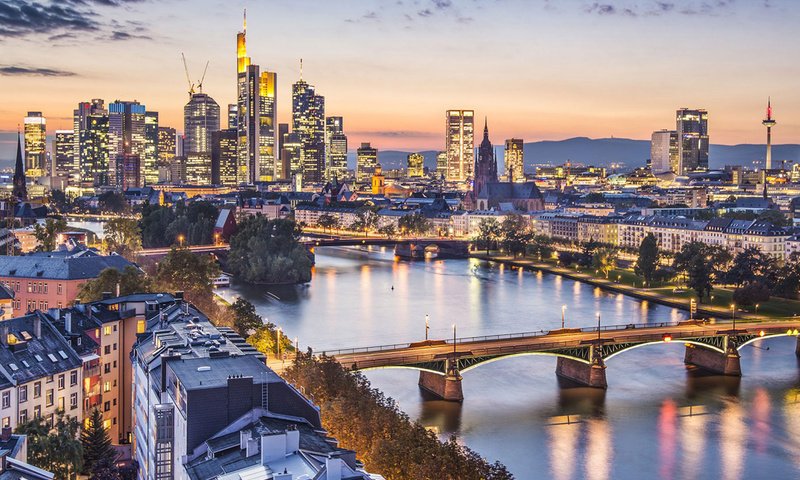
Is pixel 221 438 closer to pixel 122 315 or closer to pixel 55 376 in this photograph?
pixel 55 376

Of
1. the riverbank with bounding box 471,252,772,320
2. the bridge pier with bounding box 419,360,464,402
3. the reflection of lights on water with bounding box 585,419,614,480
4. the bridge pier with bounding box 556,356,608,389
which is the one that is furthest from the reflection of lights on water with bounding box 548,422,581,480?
the riverbank with bounding box 471,252,772,320

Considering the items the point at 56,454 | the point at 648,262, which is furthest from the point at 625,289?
the point at 56,454

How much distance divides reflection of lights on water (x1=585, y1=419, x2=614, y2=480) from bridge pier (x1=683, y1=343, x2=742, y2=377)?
7645 mm

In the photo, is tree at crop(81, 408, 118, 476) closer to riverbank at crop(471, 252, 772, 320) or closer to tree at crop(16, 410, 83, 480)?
tree at crop(16, 410, 83, 480)

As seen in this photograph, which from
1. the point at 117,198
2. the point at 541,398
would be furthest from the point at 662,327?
the point at 117,198

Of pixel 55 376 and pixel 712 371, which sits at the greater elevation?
pixel 55 376

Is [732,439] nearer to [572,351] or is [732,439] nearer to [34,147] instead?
[572,351]

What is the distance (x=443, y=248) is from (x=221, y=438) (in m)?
60.3

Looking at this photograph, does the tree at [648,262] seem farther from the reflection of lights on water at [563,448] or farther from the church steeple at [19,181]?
the church steeple at [19,181]

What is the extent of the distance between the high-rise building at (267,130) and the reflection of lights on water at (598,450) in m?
164

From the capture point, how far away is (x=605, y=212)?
10194cm

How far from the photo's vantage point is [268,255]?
181 ft

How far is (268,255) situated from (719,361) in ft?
97.5

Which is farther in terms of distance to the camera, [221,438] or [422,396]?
[422,396]
